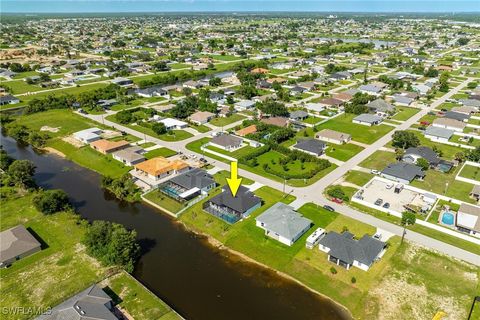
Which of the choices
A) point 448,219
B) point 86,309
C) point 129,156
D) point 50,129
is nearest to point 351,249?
point 448,219

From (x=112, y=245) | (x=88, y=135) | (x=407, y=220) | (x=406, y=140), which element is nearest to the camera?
(x=112, y=245)

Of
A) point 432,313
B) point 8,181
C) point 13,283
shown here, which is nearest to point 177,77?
point 8,181

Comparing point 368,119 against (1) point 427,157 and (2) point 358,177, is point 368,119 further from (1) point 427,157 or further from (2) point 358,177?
(2) point 358,177

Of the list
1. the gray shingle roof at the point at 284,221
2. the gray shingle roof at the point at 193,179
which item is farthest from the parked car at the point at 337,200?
the gray shingle roof at the point at 193,179

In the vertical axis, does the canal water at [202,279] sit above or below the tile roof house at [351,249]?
below

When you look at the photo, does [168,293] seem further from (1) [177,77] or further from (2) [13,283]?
(1) [177,77]

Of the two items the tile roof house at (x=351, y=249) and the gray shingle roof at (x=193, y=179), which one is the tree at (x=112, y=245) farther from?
the tile roof house at (x=351, y=249)
